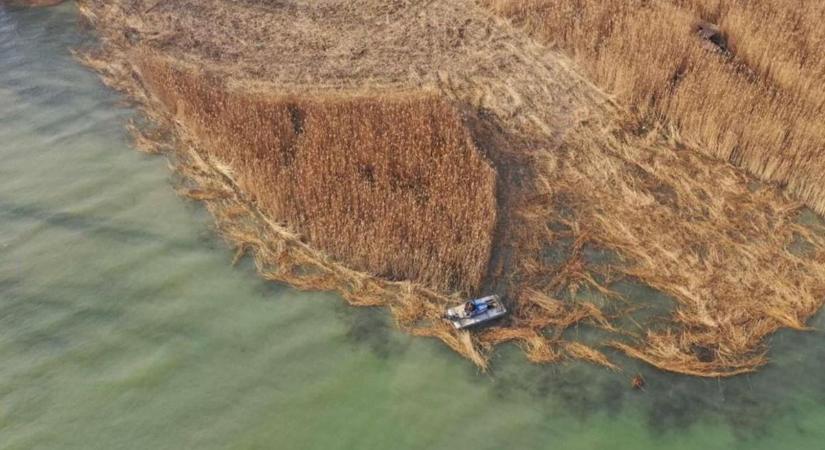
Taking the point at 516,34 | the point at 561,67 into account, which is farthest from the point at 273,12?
the point at 561,67

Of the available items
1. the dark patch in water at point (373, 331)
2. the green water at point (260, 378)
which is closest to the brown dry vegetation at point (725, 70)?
the green water at point (260, 378)

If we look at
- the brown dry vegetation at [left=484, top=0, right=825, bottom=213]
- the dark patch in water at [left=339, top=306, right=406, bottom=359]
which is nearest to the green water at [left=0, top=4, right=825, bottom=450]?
the dark patch in water at [left=339, top=306, right=406, bottom=359]

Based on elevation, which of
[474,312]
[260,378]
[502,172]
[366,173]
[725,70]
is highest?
[725,70]

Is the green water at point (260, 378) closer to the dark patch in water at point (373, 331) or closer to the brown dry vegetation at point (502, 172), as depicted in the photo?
the dark patch in water at point (373, 331)

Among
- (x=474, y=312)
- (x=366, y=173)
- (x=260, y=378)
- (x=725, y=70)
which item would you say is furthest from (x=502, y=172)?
(x=260, y=378)

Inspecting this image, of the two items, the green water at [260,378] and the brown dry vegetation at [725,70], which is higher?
the brown dry vegetation at [725,70]

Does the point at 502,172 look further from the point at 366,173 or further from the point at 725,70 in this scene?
the point at 725,70
